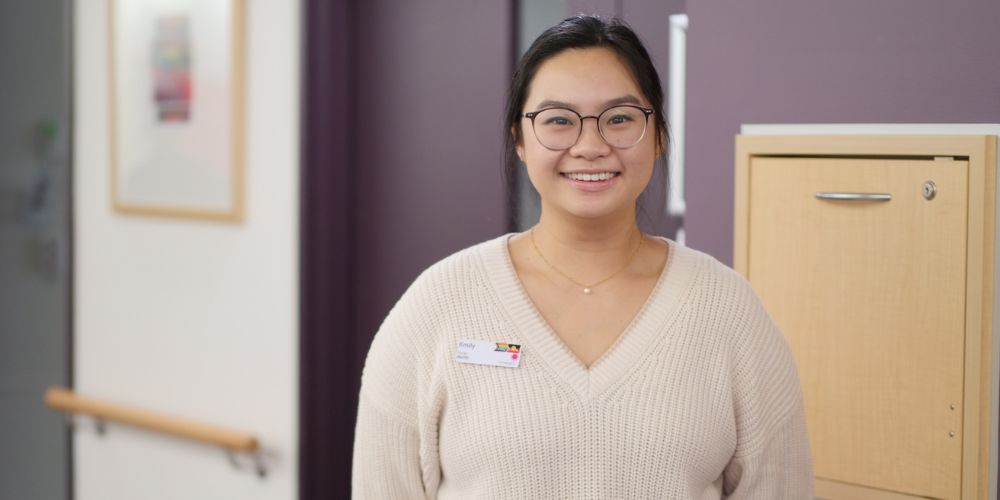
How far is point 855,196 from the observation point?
1.95 m

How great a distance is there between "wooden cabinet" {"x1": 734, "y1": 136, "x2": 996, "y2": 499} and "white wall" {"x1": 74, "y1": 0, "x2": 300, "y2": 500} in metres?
1.52

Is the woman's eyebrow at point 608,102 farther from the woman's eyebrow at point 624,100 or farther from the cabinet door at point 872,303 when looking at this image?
the cabinet door at point 872,303

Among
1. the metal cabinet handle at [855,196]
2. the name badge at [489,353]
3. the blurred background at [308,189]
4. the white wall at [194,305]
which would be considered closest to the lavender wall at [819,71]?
the blurred background at [308,189]

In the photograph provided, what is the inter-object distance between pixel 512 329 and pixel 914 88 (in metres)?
0.84

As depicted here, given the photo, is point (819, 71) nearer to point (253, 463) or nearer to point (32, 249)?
point (253, 463)

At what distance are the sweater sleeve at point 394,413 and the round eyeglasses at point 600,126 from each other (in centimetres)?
33

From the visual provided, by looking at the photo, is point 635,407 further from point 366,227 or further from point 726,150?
point 366,227

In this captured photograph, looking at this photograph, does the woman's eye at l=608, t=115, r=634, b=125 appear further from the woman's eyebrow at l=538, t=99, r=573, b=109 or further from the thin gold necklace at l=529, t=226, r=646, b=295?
the thin gold necklace at l=529, t=226, r=646, b=295

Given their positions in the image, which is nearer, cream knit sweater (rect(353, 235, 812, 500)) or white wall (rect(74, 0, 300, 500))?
cream knit sweater (rect(353, 235, 812, 500))

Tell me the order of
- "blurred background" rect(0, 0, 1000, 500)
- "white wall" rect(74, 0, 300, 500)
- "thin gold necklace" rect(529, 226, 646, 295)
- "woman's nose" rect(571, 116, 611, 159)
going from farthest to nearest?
"white wall" rect(74, 0, 300, 500)
"blurred background" rect(0, 0, 1000, 500)
"thin gold necklace" rect(529, 226, 646, 295)
"woman's nose" rect(571, 116, 611, 159)

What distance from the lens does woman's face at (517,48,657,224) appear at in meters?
1.58

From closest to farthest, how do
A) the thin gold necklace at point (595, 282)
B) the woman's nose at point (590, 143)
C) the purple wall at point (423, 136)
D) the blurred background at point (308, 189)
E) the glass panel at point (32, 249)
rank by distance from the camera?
the woman's nose at point (590, 143)
the thin gold necklace at point (595, 282)
the blurred background at point (308, 189)
the purple wall at point (423, 136)
the glass panel at point (32, 249)

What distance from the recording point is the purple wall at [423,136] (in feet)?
9.52

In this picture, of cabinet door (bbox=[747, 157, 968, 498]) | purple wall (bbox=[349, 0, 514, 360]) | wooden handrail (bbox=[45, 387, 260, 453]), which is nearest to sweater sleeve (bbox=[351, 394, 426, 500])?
cabinet door (bbox=[747, 157, 968, 498])
